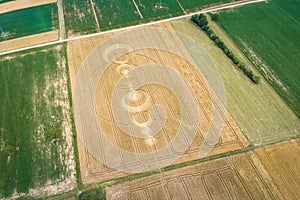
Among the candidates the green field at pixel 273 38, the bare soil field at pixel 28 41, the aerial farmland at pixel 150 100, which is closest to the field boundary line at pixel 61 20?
the aerial farmland at pixel 150 100

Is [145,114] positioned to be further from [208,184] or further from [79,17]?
[79,17]

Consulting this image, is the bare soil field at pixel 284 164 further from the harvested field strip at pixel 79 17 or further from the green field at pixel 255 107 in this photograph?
the harvested field strip at pixel 79 17

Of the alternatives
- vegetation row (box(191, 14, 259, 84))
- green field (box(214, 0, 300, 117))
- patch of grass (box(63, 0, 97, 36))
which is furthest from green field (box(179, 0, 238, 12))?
patch of grass (box(63, 0, 97, 36))

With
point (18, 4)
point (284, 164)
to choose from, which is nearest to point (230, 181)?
point (284, 164)

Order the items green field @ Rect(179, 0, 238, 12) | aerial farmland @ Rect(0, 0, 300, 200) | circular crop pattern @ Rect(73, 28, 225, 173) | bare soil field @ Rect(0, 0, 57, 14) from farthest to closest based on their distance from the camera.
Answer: bare soil field @ Rect(0, 0, 57, 14) < green field @ Rect(179, 0, 238, 12) < circular crop pattern @ Rect(73, 28, 225, 173) < aerial farmland @ Rect(0, 0, 300, 200)

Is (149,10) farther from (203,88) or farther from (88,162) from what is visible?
(88,162)

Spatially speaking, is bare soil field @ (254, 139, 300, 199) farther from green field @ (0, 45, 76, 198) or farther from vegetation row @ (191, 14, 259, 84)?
green field @ (0, 45, 76, 198)
